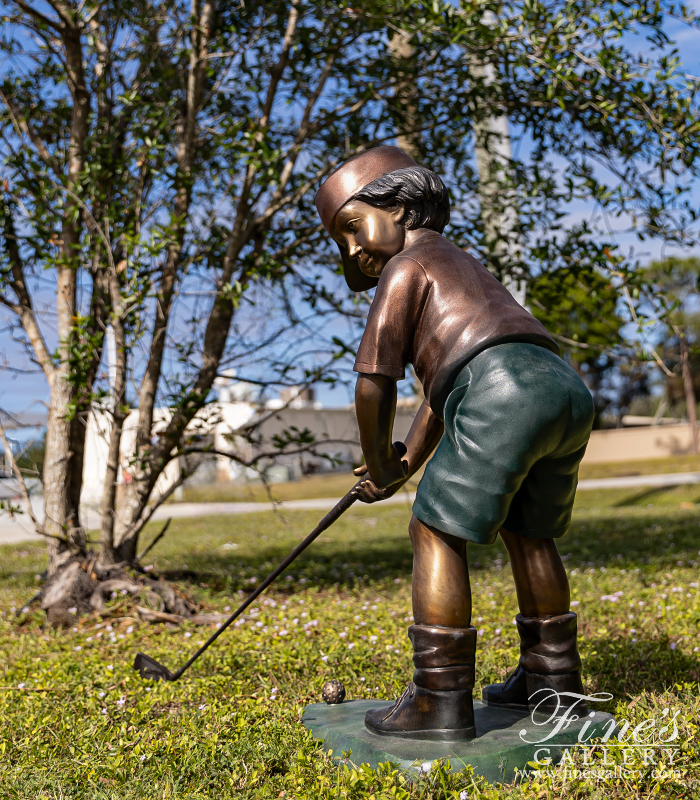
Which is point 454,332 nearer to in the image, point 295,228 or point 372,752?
point 372,752

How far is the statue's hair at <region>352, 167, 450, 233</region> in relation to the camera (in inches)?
97.9

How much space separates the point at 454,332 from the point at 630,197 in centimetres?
341

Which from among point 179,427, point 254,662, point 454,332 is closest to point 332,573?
point 179,427

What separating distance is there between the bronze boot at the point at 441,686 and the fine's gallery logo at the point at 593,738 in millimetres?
230

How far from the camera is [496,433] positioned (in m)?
2.19

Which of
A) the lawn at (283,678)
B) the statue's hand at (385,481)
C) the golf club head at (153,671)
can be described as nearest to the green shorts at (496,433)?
the statue's hand at (385,481)

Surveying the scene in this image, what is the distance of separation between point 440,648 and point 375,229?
4.31 feet

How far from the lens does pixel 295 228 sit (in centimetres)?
560

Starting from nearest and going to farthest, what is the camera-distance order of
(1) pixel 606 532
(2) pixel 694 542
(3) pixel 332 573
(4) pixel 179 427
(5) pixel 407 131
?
(4) pixel 179 427 < (5) pixel 407 131 < (3) pixel 332 573 < (2) pixel 694 542 < (1) pixel 606 532

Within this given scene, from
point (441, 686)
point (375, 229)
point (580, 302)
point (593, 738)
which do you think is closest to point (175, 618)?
point (441, 686)

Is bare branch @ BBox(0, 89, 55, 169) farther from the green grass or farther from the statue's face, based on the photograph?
the green grass

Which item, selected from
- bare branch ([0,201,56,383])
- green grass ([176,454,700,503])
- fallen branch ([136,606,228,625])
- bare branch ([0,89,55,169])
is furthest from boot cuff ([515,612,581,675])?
green grass ([176,454,700,503])

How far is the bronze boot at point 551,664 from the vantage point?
2.46 metres

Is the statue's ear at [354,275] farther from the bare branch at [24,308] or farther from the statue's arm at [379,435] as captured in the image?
the bare branch at [24,308]
